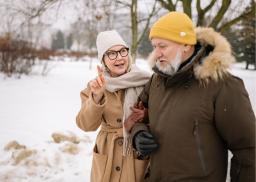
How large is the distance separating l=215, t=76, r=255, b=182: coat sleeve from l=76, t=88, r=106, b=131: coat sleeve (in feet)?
2.94

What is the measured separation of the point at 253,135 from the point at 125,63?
3.75 feet

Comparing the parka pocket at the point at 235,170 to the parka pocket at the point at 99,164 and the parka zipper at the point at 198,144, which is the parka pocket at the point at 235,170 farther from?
the parka pocket at the point at 99,164

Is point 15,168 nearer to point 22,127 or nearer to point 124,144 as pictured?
point 22,127

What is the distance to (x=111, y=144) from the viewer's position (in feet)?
7.96

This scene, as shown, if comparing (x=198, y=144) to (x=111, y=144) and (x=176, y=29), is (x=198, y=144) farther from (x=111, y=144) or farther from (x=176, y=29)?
(x=111, y=144)

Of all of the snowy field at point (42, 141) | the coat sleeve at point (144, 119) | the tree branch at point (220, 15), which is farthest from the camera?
the tree branch at point (220, 15)

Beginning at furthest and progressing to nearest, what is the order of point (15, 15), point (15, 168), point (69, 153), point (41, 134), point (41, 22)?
point (41, 22)
point (15, 15)
point (41, 134)
point (69, 153)
point (15, 168)

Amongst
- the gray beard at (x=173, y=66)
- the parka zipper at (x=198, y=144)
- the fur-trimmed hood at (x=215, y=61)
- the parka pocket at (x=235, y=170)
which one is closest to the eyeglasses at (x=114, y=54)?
the gray beard at (x=173, y=66)

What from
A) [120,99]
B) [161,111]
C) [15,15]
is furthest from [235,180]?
[15,15]

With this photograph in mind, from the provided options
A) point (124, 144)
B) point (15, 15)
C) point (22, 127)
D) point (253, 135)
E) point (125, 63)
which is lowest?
point (22, 127)

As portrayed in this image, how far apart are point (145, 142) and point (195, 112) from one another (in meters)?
0.40

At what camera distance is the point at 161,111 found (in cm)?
195

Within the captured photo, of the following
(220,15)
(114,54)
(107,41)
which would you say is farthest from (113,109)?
(220,15)

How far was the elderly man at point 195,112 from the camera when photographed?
67.6 inches
